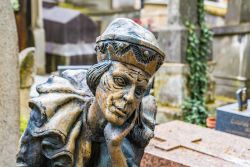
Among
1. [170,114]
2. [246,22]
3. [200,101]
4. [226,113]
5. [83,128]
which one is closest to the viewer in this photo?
[83,128]

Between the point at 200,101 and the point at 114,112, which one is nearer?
the point at 114,112

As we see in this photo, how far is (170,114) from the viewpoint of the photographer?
23.8ft

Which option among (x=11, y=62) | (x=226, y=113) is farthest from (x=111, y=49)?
(x=226, y=113)

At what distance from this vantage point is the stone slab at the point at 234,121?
535 centimetres

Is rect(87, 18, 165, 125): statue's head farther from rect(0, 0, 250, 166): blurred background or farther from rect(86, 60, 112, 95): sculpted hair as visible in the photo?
rect(0, 0, 250, 166): blurred background

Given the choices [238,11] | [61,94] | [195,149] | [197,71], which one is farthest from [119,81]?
[238,11]

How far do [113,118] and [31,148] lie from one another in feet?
1.48

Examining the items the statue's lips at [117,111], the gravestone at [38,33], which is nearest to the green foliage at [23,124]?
the statue's lips at [117,111]

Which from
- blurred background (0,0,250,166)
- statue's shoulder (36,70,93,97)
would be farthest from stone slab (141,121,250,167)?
statue's shoulder (36,70,93,97)

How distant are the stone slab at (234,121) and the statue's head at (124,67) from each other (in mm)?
3772

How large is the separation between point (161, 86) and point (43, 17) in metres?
5.52

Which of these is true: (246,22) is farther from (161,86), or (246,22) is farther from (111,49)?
(111,49)

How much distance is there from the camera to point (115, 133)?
1.87 metres

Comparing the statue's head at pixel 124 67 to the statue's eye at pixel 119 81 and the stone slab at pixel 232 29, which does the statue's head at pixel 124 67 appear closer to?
the statue's eye at pixel 119 81
